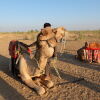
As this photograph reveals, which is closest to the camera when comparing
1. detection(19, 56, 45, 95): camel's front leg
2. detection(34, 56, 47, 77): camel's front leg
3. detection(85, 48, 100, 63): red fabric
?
detection(34, 56, 47, 77): camel's front leg

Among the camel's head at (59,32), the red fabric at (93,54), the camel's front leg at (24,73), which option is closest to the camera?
the camel's head at (59,32)

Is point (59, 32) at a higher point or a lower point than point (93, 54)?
higher

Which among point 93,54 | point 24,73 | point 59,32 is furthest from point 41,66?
point 93,54

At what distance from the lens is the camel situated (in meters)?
6.94

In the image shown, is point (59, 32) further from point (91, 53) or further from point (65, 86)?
point (91, 53)

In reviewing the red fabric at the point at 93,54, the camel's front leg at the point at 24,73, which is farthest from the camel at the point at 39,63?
the red fabric at the point at 93,54

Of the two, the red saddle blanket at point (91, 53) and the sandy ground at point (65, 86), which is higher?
the red saddle blanket at point (91, 53)

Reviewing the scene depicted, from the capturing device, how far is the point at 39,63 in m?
7.21

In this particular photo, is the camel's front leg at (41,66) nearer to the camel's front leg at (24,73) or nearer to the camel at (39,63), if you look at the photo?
Answer: the camel at (39,63)

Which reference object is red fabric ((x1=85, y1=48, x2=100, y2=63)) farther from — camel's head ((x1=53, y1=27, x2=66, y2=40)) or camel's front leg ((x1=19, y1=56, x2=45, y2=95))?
camel's head ((x1=53, y1=27, x2=66, y2=40))

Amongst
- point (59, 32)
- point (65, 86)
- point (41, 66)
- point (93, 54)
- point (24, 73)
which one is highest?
point (59, 32)

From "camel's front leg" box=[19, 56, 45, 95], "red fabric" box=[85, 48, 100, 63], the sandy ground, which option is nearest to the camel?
"camel's front leg" box=[19, 56, 45, 95]

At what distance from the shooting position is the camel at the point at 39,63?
6.94m

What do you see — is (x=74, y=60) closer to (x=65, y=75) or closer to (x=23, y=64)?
(x=65, y=75)
